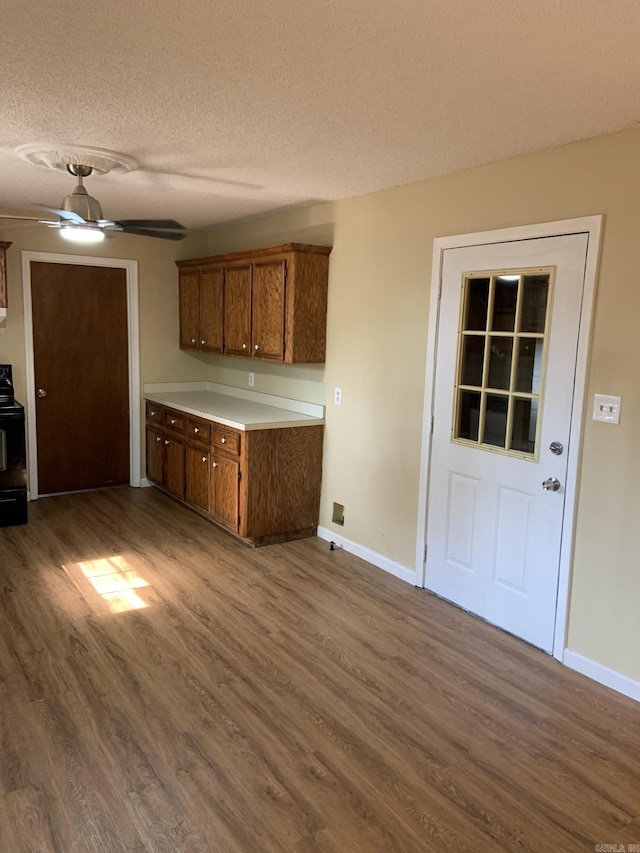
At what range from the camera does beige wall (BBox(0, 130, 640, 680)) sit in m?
2.69

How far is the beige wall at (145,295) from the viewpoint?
5074 millimetres

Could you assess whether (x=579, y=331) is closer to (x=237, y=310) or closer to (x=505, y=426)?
(x=505, y=426)

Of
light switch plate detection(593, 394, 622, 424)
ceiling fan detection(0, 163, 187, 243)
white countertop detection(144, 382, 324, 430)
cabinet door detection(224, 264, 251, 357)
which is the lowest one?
white countertop detection(144, 382, 324, 430)

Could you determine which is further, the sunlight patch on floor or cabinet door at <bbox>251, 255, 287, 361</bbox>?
cabinet door at <bbox>251, 255, 287, 361</bbox>

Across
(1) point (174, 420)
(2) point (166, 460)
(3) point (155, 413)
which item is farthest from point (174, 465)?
(3) point (155, 413)

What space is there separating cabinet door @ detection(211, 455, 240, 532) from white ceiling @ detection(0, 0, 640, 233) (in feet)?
6.45

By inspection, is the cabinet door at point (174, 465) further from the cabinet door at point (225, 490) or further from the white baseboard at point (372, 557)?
the white baseboard at point (372, 557)

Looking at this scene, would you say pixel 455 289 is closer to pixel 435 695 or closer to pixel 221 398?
pixel 435 695

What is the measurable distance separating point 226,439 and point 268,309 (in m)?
0.98

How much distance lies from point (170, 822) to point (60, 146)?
9.56 ft

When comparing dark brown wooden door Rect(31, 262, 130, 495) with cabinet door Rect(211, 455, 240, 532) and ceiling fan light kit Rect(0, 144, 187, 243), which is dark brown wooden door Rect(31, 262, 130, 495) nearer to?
cabinet door Rect(211, 455, 240, 532)

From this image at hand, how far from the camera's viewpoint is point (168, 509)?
206 inches

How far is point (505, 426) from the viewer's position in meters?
3.23

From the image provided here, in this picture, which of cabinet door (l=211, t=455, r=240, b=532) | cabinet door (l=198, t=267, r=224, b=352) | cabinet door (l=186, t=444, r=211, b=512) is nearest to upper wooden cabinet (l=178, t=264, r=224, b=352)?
cabinet door (l=198, t=267, r=224, b=352)
